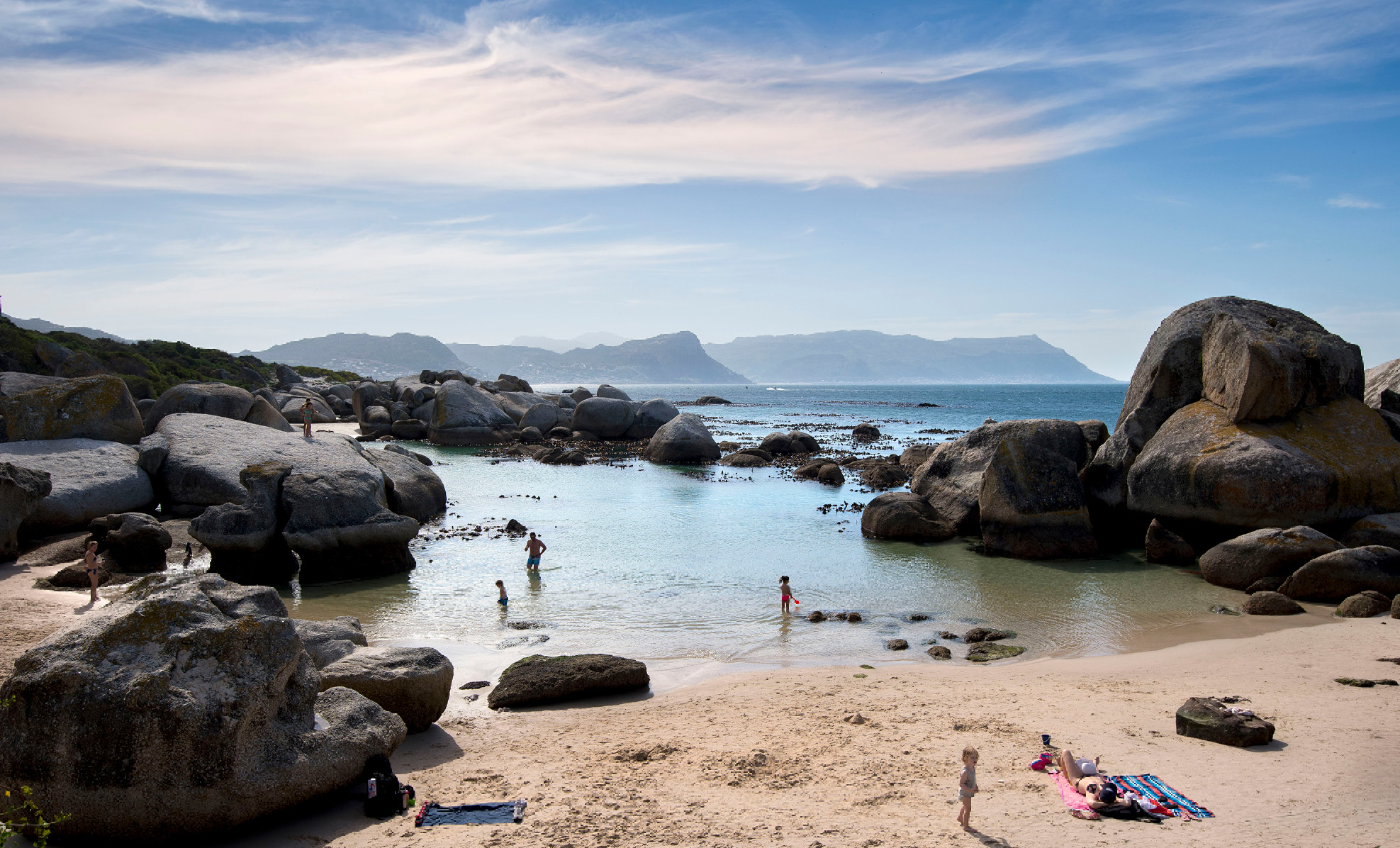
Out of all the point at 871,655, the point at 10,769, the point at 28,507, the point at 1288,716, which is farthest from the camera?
the point at 28,507

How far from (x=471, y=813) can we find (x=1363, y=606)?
50.9 ft

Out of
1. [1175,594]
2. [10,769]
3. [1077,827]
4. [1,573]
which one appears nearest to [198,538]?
[1,573]

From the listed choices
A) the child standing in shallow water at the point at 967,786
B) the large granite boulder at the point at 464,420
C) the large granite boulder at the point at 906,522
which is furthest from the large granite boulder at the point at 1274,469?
the large granite boulder at the point at 464,420

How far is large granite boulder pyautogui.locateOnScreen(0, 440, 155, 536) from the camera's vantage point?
698 inches

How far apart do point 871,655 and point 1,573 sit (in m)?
15.9

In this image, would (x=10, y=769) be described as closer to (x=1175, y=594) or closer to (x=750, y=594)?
(x=750, y=594)

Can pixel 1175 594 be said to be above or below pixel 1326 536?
below

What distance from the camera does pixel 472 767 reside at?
8734 mm

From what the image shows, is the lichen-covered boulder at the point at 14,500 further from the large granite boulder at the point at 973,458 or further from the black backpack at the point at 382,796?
the large granite boulder at the point at 973,458

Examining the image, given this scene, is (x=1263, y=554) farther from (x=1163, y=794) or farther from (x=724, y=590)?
(x=1163, y=794)

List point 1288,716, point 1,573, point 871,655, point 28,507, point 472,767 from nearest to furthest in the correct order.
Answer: point 472,767 < point 1288,716 < point 871,655 < point 1,573 < point 28,507

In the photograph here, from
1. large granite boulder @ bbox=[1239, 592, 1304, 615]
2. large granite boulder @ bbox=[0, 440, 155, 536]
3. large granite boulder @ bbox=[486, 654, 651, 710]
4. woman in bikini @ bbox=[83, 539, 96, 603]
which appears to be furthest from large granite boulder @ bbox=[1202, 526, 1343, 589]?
large granite boulder @ bbox=[0, 440, 155, 536]

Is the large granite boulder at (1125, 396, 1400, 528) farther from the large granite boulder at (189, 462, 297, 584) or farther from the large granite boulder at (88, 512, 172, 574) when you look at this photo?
the large granite boulder at (88, 512, 172, 574)

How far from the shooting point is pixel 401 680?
31.1 ft
